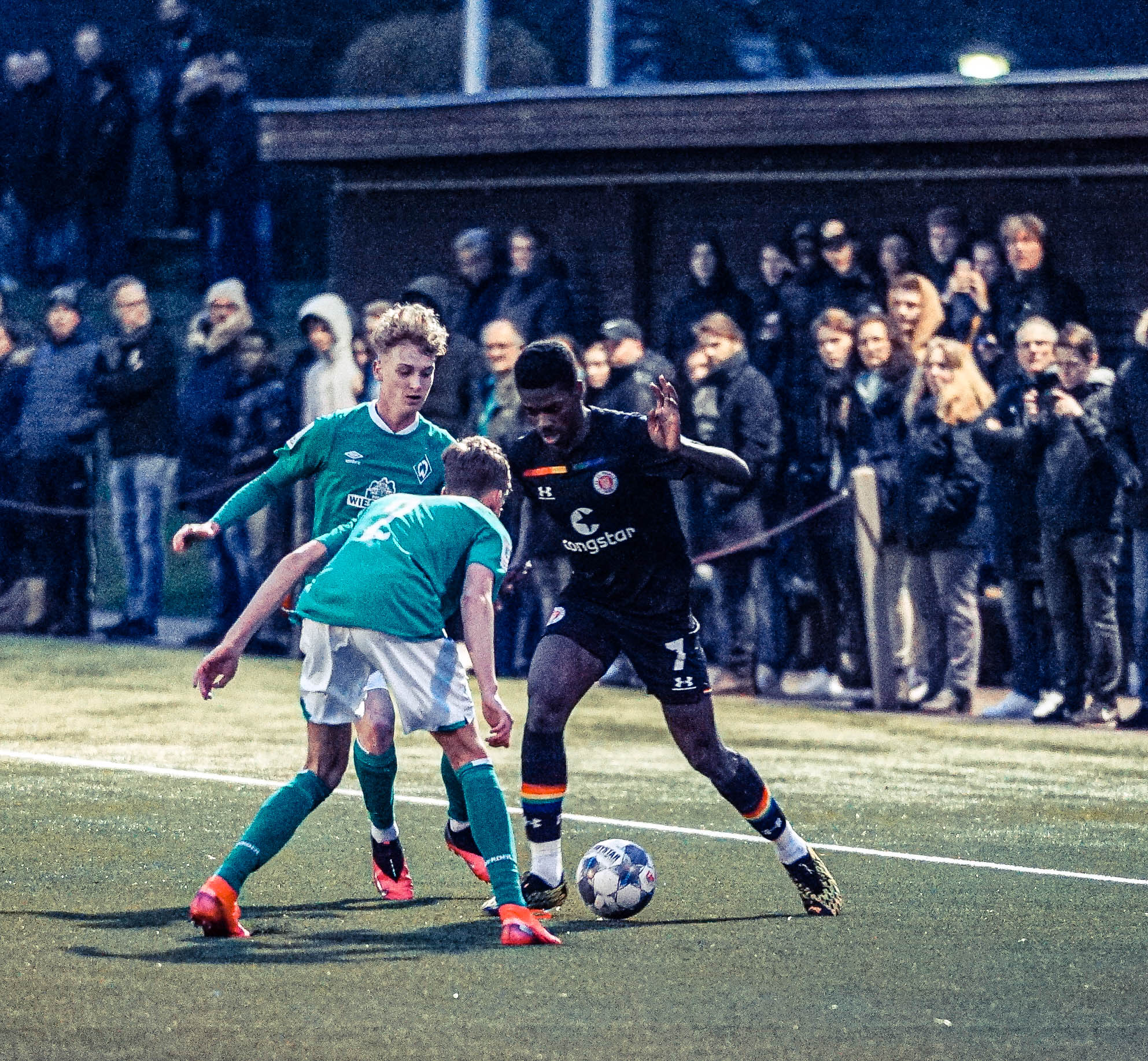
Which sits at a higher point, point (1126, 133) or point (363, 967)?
point (1126, 133)

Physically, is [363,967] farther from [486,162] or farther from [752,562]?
[486,162]

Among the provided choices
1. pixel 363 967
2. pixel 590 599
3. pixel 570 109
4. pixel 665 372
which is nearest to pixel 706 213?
pixel 570 109

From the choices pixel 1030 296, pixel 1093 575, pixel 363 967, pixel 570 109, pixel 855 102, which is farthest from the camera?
pixel 570 109

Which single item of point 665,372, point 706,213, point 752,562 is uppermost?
point 706,213

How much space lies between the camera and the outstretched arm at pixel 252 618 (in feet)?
21.6

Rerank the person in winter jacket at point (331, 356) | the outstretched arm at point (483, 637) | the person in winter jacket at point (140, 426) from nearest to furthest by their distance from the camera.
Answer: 1. the outstretched arm at point (483, 637)
2. the person in winter jacket at point (331, 356)
3. the person in winter jacket at point (140, 426)

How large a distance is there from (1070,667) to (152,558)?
21.7 ft

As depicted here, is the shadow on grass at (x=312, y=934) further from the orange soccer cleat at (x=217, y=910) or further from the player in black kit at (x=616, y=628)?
the player in black kit at (x=616, y=628)

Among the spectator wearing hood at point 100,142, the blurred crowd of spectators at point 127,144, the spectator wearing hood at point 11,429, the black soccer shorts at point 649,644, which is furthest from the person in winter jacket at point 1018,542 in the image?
the spectator wearing hood at point 100,142

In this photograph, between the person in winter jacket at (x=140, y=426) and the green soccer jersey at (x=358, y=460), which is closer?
the green soccer jersey at (x=358, y=460)

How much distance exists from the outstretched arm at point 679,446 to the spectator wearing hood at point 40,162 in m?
13.3

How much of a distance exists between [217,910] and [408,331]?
190 centimetres

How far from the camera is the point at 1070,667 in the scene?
503 inches

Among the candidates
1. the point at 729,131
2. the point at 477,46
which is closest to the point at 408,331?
the point at 729,131
